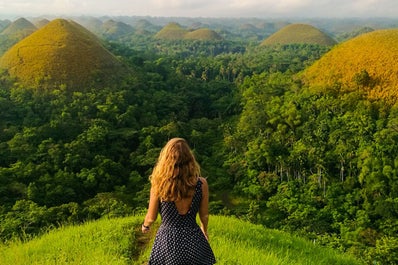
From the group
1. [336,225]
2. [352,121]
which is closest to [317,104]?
[352,121]

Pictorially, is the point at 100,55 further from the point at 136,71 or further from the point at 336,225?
the point at 336,225

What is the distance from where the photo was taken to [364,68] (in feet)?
111

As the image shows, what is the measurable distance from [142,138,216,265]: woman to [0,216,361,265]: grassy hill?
1.59 metres

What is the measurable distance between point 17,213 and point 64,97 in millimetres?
16891

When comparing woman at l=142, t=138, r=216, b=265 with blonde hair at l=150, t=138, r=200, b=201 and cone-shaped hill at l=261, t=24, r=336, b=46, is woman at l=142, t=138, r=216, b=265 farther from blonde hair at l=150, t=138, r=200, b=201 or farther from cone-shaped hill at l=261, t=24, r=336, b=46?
cone-shaped hill at l=261, t=24, r=336, b=46

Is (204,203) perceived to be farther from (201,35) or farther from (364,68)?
(201,35)

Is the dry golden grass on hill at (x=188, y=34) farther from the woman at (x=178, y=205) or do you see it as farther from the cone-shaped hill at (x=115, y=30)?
the woman at (x=178, y=205)

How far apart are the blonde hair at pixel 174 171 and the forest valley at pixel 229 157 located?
10.6m

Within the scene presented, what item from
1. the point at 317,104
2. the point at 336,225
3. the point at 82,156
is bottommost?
the point at 336,225

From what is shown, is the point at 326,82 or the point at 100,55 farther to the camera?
the point at 100,55

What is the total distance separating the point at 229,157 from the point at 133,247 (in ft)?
70.0

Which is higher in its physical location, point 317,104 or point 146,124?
point 317,104

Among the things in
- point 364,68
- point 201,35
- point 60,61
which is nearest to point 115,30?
point 201,35

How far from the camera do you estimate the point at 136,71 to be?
42.7 m
